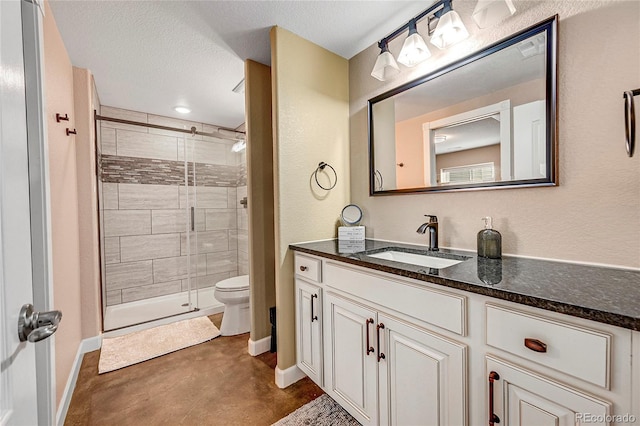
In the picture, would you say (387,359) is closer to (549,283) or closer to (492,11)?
(549,283)

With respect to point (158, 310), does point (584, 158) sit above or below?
above

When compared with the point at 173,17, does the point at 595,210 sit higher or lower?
lower

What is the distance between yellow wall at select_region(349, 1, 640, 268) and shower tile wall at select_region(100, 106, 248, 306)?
2.52 metres

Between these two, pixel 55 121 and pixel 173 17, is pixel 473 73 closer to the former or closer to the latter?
pixel 173 17

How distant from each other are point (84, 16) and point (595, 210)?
2819mm

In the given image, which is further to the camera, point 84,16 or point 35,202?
point 84,16

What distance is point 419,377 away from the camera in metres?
1.04

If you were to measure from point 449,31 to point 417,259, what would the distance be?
122 centimetres

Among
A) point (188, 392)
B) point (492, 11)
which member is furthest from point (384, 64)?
point (188, 392)

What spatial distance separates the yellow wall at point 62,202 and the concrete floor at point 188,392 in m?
0.21

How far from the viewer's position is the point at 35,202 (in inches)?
32.3

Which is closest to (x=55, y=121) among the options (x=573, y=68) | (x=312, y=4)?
(x=312, y=4)

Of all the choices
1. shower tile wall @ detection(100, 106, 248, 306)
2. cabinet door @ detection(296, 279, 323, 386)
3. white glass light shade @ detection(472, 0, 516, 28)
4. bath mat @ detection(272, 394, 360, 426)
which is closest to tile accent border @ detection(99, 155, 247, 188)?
shower tile wall @ detection(100, 106, 248, 306)

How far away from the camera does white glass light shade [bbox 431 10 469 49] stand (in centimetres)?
129
